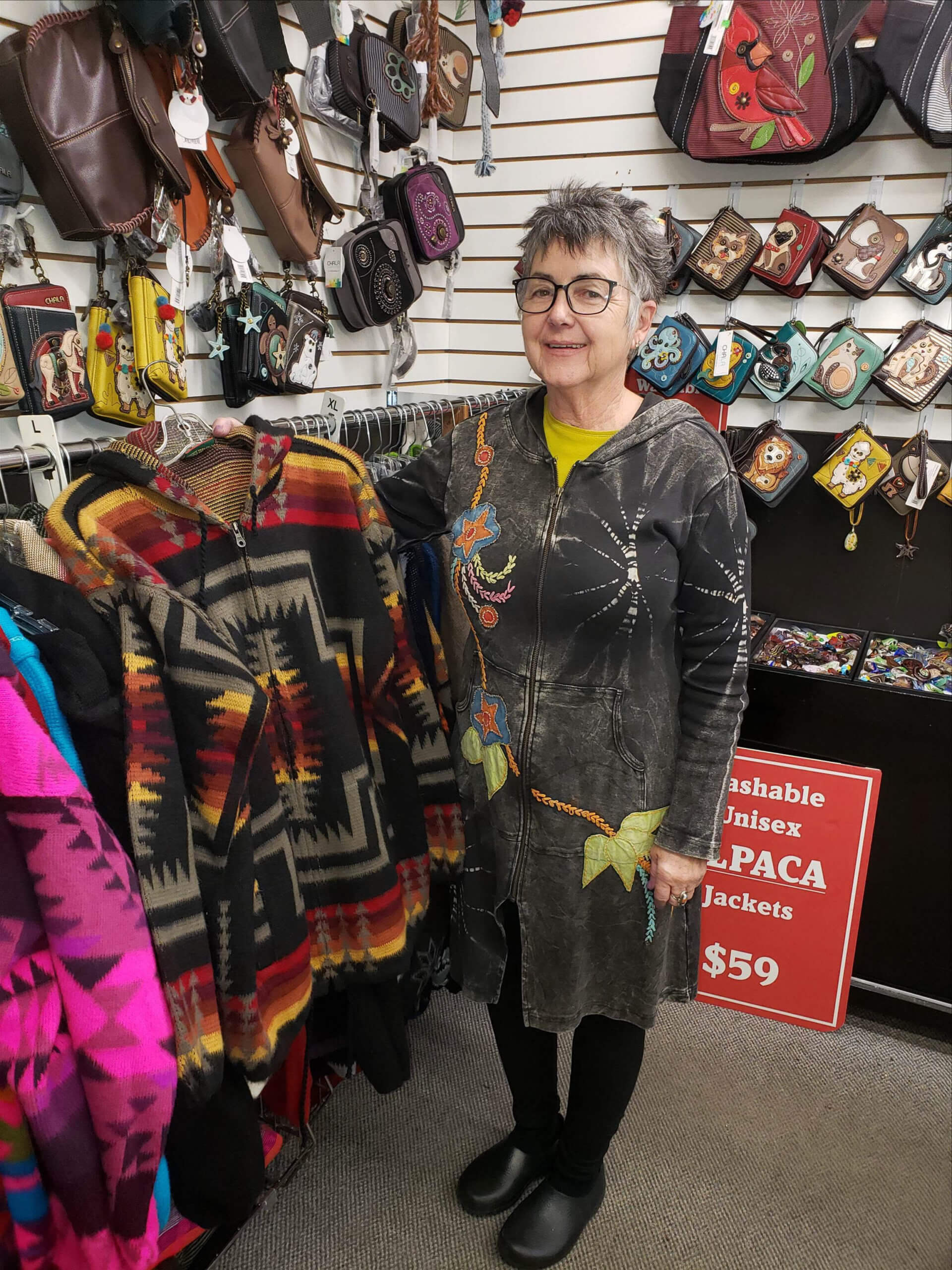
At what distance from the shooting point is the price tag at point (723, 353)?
7.30 ft

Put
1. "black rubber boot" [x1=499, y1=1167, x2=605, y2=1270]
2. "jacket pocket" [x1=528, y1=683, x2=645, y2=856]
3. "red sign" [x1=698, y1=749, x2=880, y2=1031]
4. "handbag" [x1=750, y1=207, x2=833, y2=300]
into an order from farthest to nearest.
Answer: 1. "handbag" [x1=750, y1=207, x2=833, y2=300]
2. "red sign" [x1=698, y1=749, x2=880, y2=1031]
3. "black rubber boot" [x1=499, y1=1167, x2=605, y2=1270]
4. "jacket pocket" [x1=528, y1=683, x2=645, y2=856]

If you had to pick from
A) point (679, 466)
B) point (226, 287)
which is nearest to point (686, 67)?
point (226, 287)

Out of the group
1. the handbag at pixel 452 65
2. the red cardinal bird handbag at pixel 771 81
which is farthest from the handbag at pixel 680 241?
the handbag at pixel 452 65

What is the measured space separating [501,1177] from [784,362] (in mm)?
2039

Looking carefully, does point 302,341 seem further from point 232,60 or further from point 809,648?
point 809,648

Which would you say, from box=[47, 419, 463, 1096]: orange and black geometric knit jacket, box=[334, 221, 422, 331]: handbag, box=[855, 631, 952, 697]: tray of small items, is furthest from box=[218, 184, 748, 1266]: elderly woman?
box=[855, 631, 952, 697]: tray of small items

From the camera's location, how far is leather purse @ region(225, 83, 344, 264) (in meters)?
1.68

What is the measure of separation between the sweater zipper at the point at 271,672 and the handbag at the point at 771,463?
59.8 inches

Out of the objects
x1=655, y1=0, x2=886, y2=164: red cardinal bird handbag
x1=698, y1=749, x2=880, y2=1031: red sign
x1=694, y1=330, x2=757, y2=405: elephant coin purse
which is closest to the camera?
x1=655, y1=0, x2=886, y2=164: red cardinal bird handbag

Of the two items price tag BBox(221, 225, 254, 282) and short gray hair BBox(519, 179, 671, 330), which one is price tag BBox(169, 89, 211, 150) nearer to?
price tag BBox(221, 225, 254, 282)

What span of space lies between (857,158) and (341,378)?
1420 millimetres

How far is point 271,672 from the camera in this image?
4.10 ft

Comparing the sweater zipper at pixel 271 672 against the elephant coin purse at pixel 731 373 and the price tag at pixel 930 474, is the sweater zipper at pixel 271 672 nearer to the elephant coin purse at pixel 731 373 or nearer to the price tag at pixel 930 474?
the elephant coin purse at pixel 731 373

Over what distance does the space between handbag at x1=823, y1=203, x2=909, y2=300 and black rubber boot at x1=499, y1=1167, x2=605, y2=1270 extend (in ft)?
7.05
